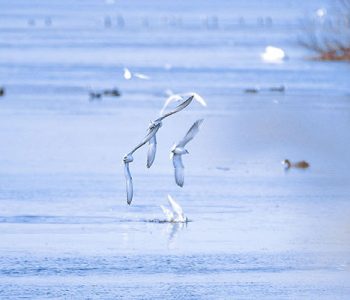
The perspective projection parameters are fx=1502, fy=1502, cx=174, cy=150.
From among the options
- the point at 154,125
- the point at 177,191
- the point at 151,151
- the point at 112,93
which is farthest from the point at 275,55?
the point at 154,125

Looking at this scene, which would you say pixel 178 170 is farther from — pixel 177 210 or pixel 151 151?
pixel 177 210

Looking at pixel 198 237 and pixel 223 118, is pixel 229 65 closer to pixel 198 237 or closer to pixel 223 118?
pixel 223 118

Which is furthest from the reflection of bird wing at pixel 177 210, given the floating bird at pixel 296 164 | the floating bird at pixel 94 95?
the floating bird at pixel 94 95

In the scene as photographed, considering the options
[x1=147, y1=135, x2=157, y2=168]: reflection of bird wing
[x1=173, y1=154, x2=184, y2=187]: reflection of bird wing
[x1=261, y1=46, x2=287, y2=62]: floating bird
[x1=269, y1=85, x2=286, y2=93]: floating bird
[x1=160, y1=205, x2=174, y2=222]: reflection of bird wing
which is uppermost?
[x1=261, y1=46, x2=287, y2=62]: floating bird

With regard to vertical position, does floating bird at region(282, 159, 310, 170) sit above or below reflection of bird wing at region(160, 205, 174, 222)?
above

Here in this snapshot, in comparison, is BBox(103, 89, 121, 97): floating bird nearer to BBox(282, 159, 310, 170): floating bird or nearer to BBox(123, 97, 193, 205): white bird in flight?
BBox(282, 159, 310, 170): floating bird

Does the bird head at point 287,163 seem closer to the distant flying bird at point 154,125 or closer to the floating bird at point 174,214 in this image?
the floating bird at point 174,214

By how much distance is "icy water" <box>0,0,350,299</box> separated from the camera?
11453 millimetres

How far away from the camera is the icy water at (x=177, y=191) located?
11.5 meters

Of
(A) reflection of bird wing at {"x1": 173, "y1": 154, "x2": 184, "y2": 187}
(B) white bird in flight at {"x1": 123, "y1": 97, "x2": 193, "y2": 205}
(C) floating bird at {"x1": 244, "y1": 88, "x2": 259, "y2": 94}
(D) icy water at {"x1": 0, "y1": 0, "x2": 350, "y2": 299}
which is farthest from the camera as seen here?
(C) floating bird at {"x1": 244, "y1": 88, "x2": 259, "y2": 94}

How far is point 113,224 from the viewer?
13844 millimetres

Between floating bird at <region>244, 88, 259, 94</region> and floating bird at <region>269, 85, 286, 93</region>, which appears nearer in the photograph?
floating bird at <region>244, 88, 259, 94</region>

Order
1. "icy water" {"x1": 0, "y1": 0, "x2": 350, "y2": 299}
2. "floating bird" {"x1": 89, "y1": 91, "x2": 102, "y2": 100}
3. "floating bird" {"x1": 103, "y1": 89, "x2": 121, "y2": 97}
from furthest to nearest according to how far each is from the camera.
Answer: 1. "floating bird" {"x1": 103, "y1": 89, "x2": 121, "y2": 97}
2. "floating bird" {"x1": 89, "y1": 91, "x2": 102, "y2": 100}
3. "icy water" {"x1": 0, "y1": 0, "x2": 350, "y2": 299}

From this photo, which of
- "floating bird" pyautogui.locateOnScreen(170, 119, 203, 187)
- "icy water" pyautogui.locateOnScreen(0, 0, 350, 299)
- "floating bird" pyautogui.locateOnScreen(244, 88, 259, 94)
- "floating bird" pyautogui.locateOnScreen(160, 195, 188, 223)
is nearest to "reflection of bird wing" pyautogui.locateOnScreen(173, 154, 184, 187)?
"floating bird" pyautogui.locateOnScreen(170, 119, 203, 187)
